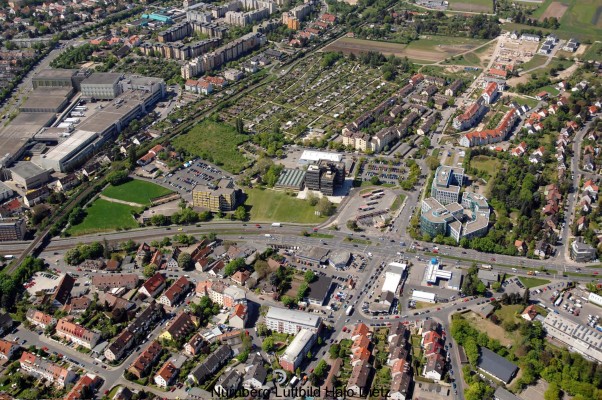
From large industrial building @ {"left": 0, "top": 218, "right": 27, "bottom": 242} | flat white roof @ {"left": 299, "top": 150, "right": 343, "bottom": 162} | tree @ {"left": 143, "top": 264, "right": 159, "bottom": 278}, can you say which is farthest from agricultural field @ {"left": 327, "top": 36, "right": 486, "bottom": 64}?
large industrial building @ {"left": 0, "top": 218, "right": 27, "bottom": 242}

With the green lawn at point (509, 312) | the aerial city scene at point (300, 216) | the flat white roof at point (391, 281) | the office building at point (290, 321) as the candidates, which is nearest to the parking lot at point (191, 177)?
the aerial city scene at point (300, 216)

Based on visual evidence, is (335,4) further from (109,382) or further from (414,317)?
(109,382)

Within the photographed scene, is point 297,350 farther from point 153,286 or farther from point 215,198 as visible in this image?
point 215,198

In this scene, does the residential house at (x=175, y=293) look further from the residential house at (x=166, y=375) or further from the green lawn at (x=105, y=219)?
the green lawn at (x=105, y=219)

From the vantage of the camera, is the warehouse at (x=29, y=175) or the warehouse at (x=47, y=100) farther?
the warehouse at (x=47, y=100)

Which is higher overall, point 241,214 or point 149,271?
point 241,214

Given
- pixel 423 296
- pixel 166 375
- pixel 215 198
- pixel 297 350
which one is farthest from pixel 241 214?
pixel 166 375
